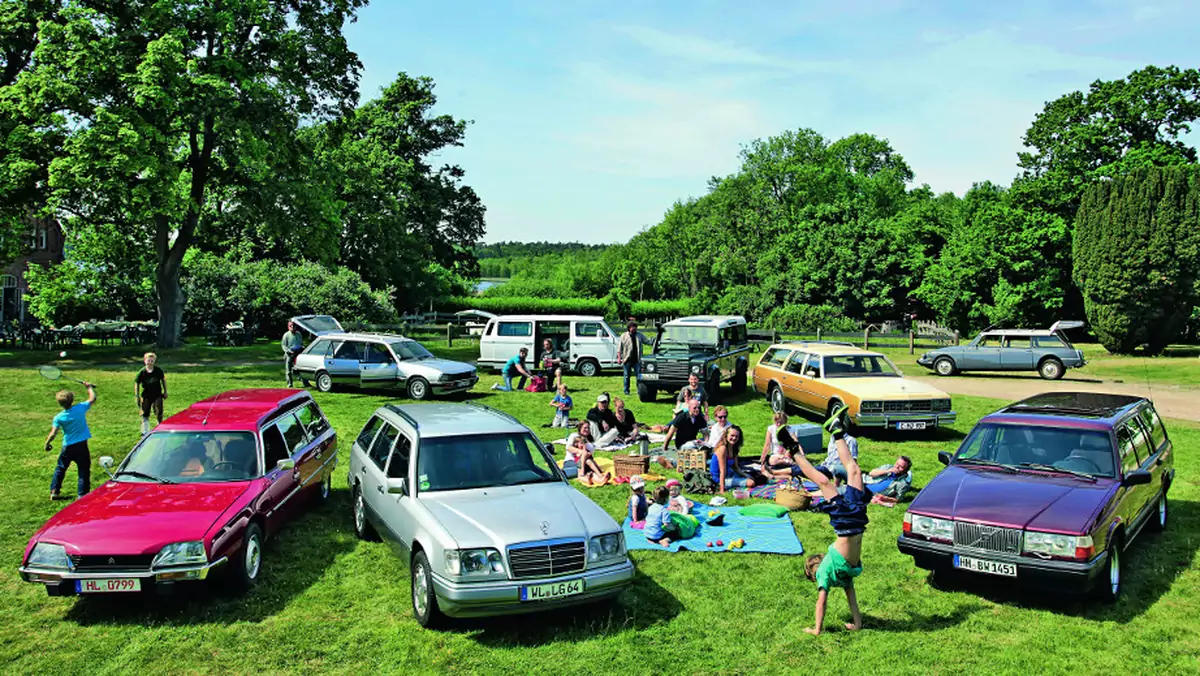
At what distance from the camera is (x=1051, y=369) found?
26.4 metres

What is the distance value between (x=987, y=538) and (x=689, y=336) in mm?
13582

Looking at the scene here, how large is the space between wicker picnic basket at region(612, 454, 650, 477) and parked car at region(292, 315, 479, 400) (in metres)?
8.93

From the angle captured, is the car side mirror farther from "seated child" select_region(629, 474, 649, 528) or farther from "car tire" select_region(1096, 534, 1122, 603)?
"seated child" select_region(629, 474, 649, 528)

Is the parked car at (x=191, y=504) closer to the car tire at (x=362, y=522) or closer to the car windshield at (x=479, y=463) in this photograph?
the car tire at (x=362, y=522)

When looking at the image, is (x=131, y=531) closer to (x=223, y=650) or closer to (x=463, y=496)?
(x=223, y=650)

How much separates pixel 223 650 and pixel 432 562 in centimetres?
181

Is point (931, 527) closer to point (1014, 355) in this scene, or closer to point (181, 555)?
point (181, 555)

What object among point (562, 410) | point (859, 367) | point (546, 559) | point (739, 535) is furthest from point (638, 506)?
point (859, 367)

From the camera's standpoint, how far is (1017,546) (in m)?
7.02

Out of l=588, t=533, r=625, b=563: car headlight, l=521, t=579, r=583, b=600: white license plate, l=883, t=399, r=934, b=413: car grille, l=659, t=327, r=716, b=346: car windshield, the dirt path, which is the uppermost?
l=659, t=327, r=716, b=346: car windshield

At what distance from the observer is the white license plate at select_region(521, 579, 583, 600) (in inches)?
252

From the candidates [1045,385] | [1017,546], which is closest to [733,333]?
[1045,385]

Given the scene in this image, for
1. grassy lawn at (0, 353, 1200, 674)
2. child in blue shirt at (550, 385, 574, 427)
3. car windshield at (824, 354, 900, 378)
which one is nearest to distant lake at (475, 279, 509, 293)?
child in blue shirt at (550, 385, 574, 427)

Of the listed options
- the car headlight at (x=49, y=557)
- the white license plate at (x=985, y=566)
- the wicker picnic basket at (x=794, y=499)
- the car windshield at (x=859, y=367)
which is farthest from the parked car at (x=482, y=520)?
the car windshield at (x=859, y=367)
